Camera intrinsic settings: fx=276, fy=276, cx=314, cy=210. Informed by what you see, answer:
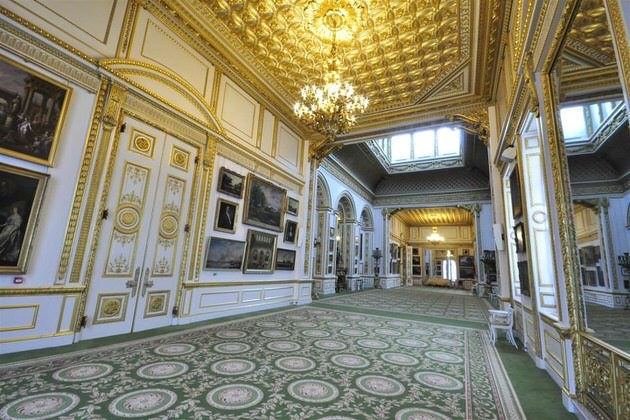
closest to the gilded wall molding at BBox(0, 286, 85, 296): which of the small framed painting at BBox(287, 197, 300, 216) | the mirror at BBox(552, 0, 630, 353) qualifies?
the small framed painting at BBox(287, 197, 300, 216)

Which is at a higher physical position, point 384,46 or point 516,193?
point 384,46

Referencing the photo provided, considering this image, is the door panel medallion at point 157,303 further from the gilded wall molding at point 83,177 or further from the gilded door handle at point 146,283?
the gilded wall molding at point 83,177

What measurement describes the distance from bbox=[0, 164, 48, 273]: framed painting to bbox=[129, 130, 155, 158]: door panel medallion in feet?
4.05

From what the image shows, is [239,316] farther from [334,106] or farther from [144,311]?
[334,106]

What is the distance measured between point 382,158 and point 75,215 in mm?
12328

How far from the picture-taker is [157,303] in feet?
14.6

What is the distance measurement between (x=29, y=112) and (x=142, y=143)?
1285 mm

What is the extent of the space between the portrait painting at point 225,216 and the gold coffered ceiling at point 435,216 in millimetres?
13640

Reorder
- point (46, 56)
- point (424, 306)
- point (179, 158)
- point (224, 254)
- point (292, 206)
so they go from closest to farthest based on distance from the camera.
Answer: point (46, 56), point (179, 158), point (224, 254), point (292, 206), point (424, 306)

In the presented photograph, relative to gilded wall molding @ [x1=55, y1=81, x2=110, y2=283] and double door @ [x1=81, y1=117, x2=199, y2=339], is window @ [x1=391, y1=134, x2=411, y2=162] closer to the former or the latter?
double door @ [x1=81, y1=117, x2=199, y2=339]

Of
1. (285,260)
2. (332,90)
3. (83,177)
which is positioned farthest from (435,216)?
(83,177)

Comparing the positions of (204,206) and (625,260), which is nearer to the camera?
(625,260)

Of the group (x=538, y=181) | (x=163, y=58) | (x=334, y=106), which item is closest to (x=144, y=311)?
(x=163, y=58)

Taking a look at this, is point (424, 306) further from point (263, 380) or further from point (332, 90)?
point (263, 380)
